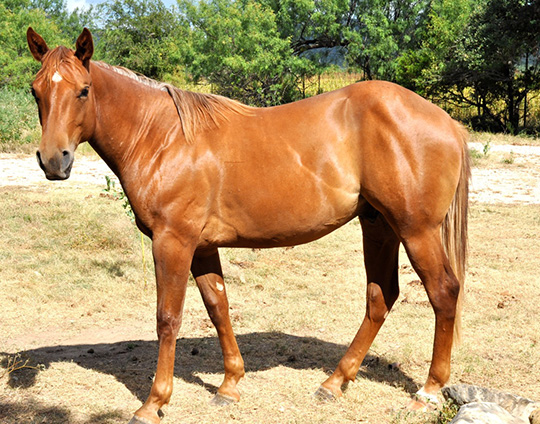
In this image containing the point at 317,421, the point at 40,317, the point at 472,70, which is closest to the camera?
the point at 317,421

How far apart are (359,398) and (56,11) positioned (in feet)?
176

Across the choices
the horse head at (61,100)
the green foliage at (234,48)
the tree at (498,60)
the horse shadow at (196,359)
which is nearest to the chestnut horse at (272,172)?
the horse head at (61,100)

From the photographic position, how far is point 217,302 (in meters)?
4.00

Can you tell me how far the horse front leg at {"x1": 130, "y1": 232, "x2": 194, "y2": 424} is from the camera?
354cm

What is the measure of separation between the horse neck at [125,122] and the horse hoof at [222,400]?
1.67m

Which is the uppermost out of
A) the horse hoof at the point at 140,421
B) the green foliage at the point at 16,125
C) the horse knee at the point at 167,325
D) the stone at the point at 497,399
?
the horse knee at the point at 167,325

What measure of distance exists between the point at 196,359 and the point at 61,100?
8.21 ft

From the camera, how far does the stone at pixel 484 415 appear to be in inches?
118

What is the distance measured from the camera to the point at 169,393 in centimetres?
371

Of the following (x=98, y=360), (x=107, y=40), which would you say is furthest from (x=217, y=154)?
(x=107, y=40)

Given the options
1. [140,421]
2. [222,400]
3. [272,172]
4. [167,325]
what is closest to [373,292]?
[272,172]

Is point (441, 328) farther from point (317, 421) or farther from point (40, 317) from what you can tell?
point (40, 317)

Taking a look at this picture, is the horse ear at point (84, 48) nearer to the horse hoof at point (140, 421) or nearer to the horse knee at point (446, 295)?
the horse hoof at point (140, 421)

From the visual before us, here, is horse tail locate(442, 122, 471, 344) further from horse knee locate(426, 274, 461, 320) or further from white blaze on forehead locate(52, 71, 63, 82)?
white blaze on forehead locate(52, 71, 63, 82)
